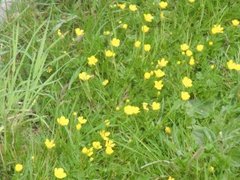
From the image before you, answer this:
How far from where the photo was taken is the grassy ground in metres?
2.38

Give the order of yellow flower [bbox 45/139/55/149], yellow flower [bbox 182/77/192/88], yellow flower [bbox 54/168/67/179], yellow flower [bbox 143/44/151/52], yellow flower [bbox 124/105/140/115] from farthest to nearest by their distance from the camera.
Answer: yellow flower [bbox 143/44/151/52] < yellow flower [bbox 182/77/192/88] < yellow flower [bbox 124/105/140/115] < yellow flower [bbox 45/139/55/149] < yellow flower [bbox 54/168/67/179]

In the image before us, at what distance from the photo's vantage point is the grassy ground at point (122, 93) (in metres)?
2.38

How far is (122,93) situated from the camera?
2.67 m

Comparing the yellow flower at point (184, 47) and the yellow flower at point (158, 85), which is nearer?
the yellow flower at point (158, 85)

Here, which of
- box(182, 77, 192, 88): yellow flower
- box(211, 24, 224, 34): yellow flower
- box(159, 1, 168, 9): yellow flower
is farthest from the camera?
box(159, 1, 168, 9): yellow flower

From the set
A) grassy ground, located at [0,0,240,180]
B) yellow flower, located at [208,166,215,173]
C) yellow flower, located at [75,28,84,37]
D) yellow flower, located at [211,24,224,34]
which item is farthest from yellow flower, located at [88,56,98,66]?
yellow flower, located at [208,166,215,173]

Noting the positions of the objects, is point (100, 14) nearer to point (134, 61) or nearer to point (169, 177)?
point (134, 61)

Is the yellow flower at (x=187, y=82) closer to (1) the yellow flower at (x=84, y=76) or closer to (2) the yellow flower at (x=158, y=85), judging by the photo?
(2) the yellow flower at (x=158, y=85)

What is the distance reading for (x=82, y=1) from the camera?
123 inches

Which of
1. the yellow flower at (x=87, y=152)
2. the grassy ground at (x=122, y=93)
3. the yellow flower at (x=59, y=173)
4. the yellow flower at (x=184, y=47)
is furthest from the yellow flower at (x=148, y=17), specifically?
the yellow flower at (x=59, y=173)

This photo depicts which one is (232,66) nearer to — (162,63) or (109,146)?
(162,63)

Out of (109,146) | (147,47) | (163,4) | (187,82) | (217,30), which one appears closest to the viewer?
(109,146)

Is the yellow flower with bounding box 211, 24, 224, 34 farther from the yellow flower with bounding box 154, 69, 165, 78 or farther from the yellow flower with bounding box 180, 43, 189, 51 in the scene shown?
the yellow flower with bounding box 154, 69, 165, 78

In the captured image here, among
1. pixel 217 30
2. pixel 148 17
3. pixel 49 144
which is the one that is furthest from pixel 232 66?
pixel 49 144
